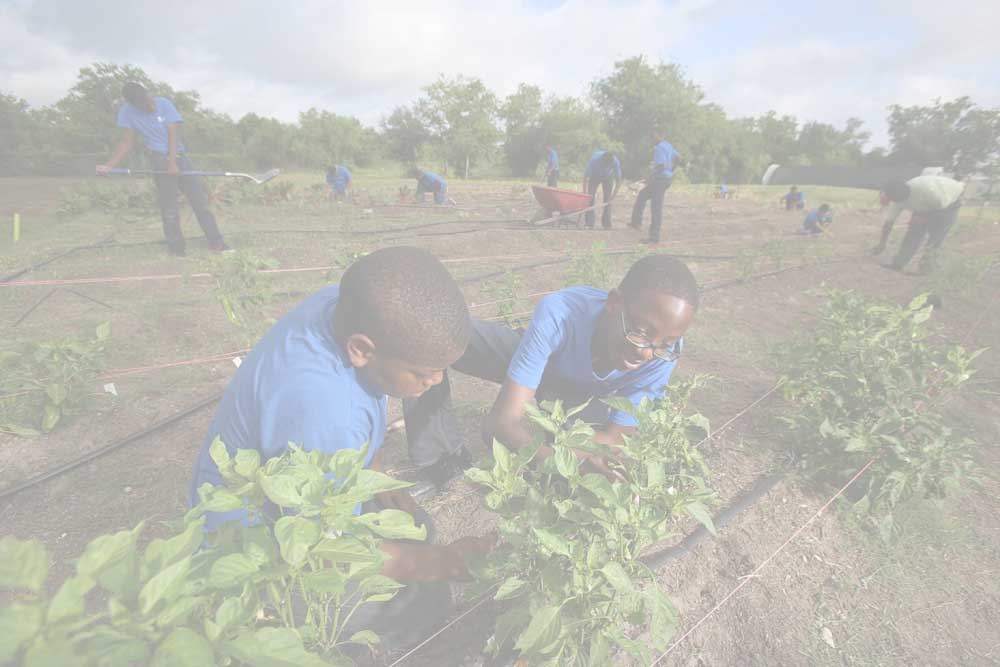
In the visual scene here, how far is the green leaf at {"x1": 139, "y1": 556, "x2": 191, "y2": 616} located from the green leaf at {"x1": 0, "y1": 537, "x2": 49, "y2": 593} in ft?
0.33

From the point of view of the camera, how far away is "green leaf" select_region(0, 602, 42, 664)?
0.49 meters

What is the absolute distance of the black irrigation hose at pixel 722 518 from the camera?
199 centimetres

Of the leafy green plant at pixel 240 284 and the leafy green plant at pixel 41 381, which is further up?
the leafy green plant at pixel 240 284

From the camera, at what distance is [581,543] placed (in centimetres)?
121

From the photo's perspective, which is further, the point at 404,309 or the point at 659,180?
the point at 659,180

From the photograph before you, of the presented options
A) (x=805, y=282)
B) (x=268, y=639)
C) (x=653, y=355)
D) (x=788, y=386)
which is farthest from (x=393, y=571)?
(x=805, y=282)

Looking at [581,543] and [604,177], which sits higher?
[604,177]

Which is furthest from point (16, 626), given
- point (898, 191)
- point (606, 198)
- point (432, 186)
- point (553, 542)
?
point (432, 186)

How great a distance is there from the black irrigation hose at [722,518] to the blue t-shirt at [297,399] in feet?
4.28

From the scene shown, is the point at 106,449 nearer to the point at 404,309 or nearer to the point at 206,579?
the point at 404,309

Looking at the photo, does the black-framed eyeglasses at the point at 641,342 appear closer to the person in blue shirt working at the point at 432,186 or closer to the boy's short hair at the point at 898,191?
the boy's short hair at the point at 898,191

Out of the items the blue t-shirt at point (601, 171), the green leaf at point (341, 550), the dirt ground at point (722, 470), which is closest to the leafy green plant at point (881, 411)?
the dirt ground at point (722, 470)

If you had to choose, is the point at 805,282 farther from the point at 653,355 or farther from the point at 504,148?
the point at 504,148

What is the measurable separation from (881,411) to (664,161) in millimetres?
6926
